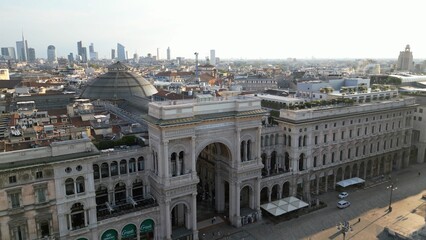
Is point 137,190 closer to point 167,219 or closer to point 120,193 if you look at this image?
point 120,193

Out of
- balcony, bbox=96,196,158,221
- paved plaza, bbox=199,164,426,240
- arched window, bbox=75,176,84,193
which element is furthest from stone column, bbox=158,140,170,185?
paved plaza, bbox=199,164,426,240

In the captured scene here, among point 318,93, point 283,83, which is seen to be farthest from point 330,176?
point 283,83

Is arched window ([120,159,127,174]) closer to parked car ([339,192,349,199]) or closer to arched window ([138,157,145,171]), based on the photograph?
arched window ([138,157,145,171])

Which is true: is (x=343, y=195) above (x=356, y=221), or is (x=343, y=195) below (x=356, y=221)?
above

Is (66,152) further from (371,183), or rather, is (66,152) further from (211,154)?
(371,183)

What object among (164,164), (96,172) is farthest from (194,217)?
(96,172)

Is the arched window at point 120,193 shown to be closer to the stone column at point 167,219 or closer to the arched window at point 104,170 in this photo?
the arched window at point 104,170
